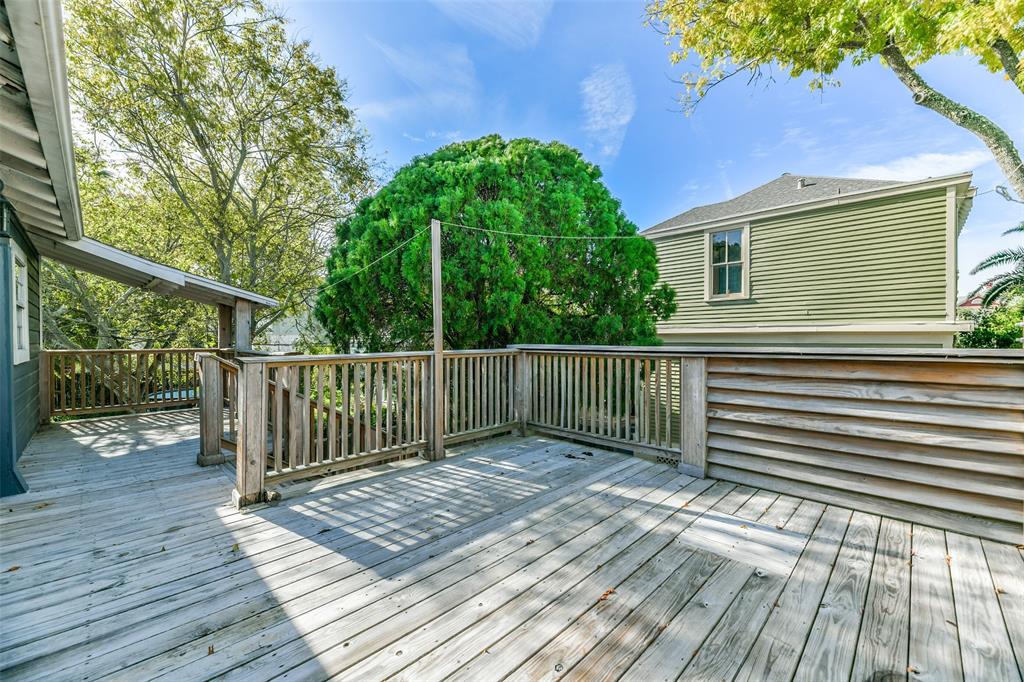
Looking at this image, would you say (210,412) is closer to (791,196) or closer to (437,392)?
(437,392)

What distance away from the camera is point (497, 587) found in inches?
74.7

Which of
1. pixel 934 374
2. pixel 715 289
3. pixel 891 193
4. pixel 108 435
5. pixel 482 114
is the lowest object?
pixel 108 435

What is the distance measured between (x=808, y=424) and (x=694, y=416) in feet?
2.59

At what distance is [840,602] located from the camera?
180cm

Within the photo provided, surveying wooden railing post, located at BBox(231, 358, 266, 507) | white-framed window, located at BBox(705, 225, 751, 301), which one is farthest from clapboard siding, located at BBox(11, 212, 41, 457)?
white-framed window, located at BBox(705, 225, 751, 301)

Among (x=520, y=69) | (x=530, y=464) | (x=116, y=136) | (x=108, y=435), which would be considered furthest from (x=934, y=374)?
(x=116, y=136)

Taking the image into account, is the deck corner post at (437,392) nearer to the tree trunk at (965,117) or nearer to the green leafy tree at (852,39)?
the green leafy tree at (852,39)

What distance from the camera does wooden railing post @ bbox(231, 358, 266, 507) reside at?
2828 mm

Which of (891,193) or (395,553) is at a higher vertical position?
(891,193)

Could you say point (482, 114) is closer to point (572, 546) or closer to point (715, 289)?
point (715, 289)

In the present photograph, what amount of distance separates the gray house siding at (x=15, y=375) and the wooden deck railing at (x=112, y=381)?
14.2 inches

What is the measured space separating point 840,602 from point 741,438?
1.57 meters

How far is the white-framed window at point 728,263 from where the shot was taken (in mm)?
8867

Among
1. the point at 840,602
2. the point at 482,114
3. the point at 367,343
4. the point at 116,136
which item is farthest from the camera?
the point at 482,114
